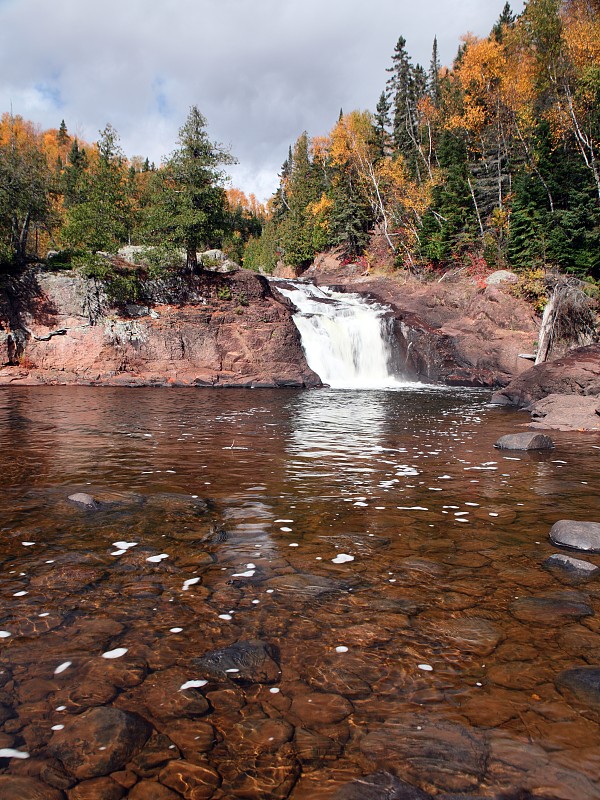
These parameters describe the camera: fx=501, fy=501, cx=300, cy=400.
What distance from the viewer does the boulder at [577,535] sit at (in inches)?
221

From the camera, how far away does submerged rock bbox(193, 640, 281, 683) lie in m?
3.48

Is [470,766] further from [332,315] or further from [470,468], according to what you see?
[332,315]

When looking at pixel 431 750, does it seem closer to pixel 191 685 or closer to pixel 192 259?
pixel 191 685

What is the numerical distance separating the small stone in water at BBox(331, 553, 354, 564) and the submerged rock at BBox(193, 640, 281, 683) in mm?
1657

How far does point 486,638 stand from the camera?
155 inches

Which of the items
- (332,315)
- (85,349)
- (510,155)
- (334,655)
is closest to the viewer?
(334,655)

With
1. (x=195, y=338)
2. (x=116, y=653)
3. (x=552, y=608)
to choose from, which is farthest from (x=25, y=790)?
(x=195, y=338)

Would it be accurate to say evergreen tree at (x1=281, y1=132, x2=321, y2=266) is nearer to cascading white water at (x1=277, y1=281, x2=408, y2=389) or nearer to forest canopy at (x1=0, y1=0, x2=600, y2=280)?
forest canopy at (x1=0, y1=0, x2=600, y2=280)

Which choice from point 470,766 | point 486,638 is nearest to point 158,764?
point 470,766

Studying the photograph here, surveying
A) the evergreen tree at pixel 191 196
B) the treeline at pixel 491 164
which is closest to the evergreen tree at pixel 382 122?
the treeline at pixel 491 164

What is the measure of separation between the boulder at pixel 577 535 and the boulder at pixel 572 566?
0.42m

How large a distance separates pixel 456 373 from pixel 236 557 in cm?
2639

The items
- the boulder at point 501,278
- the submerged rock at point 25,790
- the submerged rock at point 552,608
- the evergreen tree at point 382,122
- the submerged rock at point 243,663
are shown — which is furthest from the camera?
the evergreen tree at point 382,122

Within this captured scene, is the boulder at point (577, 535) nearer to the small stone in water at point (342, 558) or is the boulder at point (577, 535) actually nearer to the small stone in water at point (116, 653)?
the small stone in water at point (342, 558)
